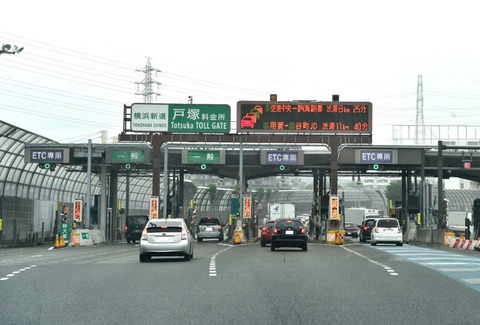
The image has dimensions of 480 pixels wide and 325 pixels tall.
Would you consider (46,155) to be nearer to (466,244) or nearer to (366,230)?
(366,230)

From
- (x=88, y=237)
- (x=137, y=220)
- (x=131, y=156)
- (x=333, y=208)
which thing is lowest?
(x=88, y=237)

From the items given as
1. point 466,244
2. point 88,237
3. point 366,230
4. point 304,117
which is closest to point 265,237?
point 304,117

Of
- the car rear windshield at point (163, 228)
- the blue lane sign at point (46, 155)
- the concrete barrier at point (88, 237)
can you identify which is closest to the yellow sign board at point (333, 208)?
the concrete barrier at point (88, 237)

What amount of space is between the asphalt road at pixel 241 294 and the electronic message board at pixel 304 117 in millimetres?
23807

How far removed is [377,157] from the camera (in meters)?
53.7

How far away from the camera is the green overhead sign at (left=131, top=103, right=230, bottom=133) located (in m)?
51.1

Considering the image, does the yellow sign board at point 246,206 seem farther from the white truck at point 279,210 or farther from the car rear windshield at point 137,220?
the white truck at point 279,210

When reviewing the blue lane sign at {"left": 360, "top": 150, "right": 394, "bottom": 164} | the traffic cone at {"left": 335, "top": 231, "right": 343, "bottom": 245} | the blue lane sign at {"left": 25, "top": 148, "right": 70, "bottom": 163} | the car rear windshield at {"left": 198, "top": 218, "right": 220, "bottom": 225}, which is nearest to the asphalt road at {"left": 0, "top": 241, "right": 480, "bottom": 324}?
the traffic cone at {"left": 335, "top": 231, "right": 343, "bottom": 245}

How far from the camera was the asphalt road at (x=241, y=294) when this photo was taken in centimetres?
1200

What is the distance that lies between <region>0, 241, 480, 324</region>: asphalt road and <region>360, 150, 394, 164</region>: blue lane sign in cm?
2971

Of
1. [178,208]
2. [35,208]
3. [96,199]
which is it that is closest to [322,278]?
[35,208]

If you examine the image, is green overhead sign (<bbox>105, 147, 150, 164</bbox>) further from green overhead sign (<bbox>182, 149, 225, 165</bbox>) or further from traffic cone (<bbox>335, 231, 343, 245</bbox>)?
traffic cone (<bbox>335, 231, 343, 245</bbox>)

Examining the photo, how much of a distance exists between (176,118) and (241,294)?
36.3 metres

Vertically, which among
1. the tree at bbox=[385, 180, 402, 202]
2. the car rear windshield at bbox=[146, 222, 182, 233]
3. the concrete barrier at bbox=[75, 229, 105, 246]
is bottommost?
the concrete barrier at bbox=[75, 229, 105, 246]
